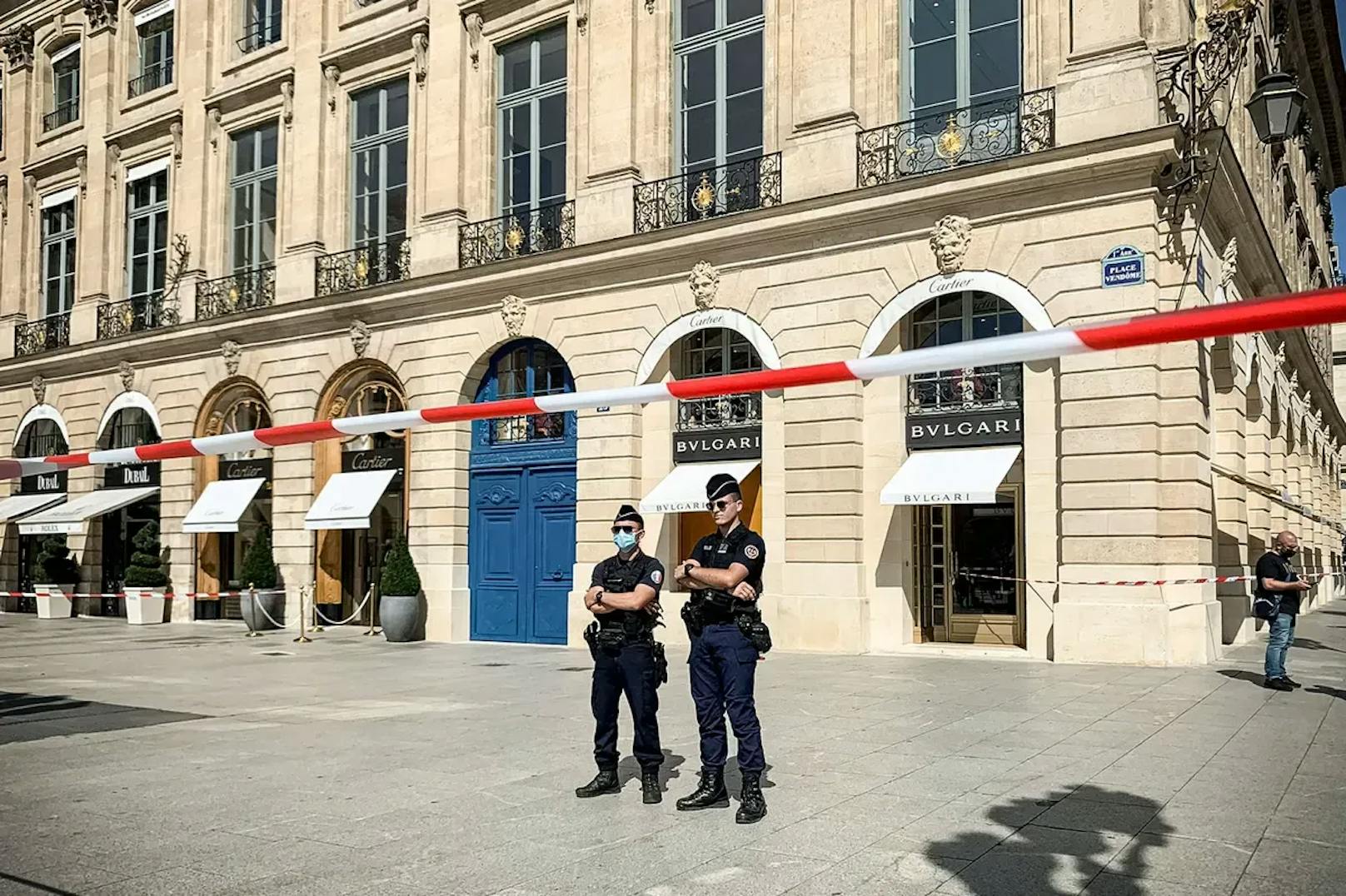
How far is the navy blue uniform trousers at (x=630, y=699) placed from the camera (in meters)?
7.11

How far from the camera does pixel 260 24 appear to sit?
84.8ft

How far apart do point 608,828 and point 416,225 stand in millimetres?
17117

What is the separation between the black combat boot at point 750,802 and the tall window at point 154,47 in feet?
84.7

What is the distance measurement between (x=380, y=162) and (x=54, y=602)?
1240 cm

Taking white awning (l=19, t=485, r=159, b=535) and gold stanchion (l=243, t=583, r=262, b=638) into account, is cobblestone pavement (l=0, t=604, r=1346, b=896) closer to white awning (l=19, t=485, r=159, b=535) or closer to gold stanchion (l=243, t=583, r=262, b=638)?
gold stanchion (l=243, t=583, r=262, b=638)

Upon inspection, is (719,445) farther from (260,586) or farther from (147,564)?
(147,564)

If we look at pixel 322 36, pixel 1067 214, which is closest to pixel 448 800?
pixel 1067 214

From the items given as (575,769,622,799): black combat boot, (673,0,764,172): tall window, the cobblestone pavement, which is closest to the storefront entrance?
the cobblestone pavement

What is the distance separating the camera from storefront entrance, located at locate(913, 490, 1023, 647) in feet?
55.3

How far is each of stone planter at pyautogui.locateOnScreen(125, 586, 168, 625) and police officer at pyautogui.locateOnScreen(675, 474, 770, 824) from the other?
20745 mm

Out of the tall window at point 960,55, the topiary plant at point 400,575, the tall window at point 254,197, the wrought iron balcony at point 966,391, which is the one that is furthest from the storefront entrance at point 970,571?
the tall window at point 254,197

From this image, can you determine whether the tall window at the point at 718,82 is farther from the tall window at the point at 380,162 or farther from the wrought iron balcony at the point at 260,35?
the wrought iron balcony at the point at 260,35

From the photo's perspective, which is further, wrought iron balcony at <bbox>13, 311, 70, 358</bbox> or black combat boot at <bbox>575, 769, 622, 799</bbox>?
wrought iron balcony at <bbox>13, 311, 70, 358</bbox>

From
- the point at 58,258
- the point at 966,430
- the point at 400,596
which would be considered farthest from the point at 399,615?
the point at 58,258
